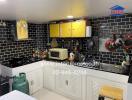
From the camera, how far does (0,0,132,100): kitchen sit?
2.22m

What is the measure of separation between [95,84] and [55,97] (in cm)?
→ 100

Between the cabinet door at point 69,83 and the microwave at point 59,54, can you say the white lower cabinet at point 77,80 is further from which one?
the microwave at point 59,54

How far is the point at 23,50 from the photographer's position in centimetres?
318

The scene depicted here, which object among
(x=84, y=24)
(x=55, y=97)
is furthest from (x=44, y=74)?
(x=84, y=24)

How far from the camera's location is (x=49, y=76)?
298 centimetres

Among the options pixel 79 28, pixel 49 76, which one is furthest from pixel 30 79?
pixel 79 28

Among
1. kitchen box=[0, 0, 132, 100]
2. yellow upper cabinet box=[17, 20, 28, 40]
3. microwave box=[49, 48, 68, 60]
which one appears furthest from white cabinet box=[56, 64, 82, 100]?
yellow upper cabinet box=[17, 20, 28, 40]

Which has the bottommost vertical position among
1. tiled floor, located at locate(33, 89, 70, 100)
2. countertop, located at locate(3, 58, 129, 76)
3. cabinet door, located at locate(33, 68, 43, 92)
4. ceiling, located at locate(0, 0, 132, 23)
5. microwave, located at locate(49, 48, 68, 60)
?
tiled floor, located at locate(33, 89, 70, 100)

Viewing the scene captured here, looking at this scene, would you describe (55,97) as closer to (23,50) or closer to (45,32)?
(23,50)

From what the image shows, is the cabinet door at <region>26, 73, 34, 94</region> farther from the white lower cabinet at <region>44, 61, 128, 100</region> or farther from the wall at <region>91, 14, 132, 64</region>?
the wall at <region>91, 14, 132, 64</region>

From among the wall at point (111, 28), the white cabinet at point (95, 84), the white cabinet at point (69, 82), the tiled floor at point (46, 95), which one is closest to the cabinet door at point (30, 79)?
the tiled floor at point (46, 95)

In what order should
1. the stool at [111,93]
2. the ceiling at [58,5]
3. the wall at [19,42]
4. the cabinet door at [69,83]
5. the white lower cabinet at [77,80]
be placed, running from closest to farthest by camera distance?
the ceiling at [58,5]
the stool at [111,93]
the white lower cabinet at [77,80]
the cabinet door at [69,83]
the wall at [19,42]

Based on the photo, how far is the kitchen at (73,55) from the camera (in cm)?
222

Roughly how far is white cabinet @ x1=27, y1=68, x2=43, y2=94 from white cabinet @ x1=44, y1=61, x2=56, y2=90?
12 cm
